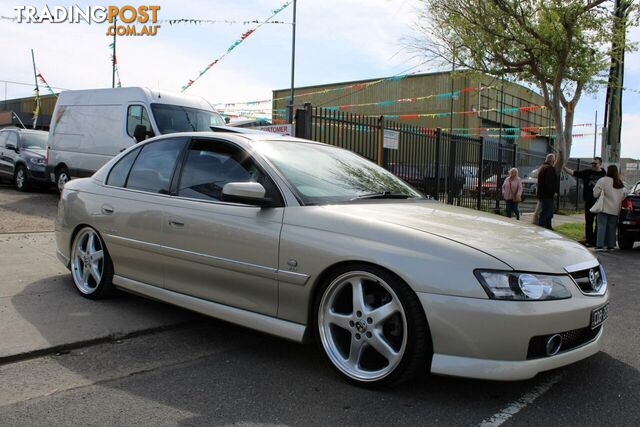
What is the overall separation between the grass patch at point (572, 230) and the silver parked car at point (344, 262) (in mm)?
8944

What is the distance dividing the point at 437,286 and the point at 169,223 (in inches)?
83.1

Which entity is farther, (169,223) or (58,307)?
(58,307)

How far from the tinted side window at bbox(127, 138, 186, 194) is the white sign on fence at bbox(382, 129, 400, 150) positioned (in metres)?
7.23

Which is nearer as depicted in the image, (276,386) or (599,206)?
(276,386)

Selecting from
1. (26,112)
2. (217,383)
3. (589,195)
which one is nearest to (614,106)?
(589,195)

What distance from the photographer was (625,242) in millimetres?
10375

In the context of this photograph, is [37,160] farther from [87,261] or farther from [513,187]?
[513,187]

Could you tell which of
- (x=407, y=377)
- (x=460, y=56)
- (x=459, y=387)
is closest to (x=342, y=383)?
(x=407, y=377)

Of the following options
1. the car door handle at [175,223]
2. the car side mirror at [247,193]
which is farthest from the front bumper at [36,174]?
the car side mirror at [247,193]

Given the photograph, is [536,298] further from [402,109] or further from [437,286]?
[402,109]

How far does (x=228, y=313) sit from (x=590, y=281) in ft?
7.36

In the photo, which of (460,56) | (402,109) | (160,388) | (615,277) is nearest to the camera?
(160,388)

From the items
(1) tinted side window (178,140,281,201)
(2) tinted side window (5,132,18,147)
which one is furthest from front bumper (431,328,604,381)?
(2) tinted side window (5,132,18,147)

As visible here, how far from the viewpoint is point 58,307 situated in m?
4.51
